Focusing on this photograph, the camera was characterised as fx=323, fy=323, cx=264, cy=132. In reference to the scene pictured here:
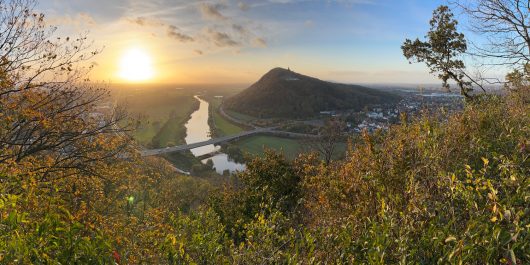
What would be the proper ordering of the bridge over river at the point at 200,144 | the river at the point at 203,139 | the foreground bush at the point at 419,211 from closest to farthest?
the foreground bush at the point at 419,211, the bridge over river at the point at 200,144, the river at the point at 203,139

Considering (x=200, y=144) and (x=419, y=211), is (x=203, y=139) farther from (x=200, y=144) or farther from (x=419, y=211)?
(x=419, y=211)

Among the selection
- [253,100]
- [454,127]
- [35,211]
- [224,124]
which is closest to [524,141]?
[454,127]

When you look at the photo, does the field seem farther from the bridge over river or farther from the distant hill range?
the distant hill range

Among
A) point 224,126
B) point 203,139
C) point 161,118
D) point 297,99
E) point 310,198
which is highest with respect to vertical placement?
point 310,198

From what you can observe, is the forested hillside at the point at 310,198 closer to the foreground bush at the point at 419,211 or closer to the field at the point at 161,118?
the foreground bush at the point at 419,211

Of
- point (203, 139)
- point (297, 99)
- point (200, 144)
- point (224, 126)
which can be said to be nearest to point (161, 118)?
point (224, 126)

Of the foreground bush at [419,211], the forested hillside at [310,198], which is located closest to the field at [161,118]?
the forested hillside at [310,198]

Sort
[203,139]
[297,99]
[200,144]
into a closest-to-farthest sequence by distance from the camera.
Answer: [200,144] < [203,139] < [297,99]
